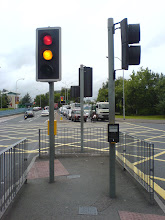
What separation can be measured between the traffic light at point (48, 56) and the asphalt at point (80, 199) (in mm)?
2339

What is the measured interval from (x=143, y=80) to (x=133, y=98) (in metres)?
4.61

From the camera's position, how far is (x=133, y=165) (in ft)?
16.7

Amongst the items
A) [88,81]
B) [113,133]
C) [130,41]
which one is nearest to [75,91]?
[88,81]

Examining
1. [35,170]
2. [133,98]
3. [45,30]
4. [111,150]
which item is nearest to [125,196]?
[111,150]

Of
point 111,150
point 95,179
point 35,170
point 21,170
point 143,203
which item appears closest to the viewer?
point 143,203

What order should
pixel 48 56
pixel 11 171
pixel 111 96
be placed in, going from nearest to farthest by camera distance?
pixel 11 171
pixel 111 96
pixel 48 56

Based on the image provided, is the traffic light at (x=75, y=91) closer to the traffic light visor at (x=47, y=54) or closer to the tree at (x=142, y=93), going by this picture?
the traffic light visor at (x=47, y=54)

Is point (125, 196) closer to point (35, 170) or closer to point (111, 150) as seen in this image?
point (111, 150)

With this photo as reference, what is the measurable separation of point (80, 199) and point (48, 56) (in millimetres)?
2958

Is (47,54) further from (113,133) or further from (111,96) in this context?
(113,133)

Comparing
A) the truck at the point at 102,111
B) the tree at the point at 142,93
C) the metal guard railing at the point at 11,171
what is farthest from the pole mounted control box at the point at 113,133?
the tree at the point at 142,93

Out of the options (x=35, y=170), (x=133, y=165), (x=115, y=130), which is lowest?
(x=35, y=170)

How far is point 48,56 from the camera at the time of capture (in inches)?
181

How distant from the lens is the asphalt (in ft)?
11.3
